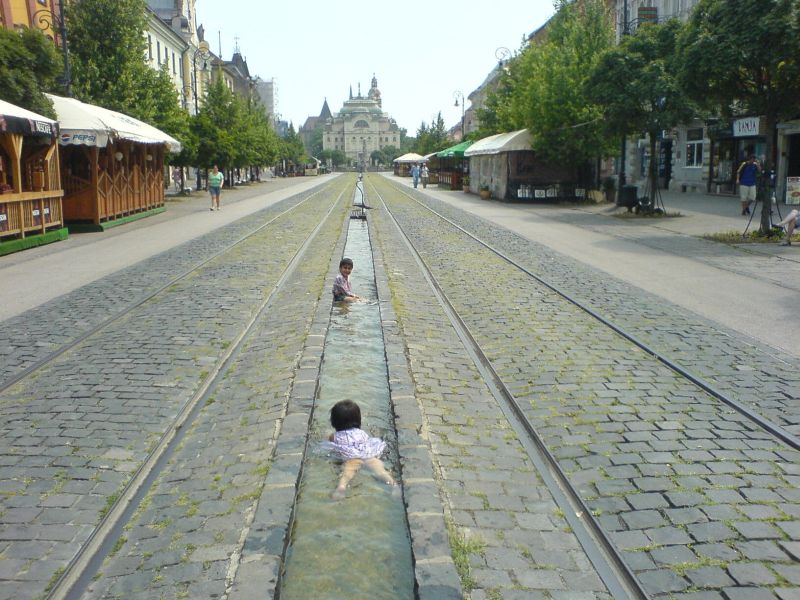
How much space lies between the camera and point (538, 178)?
3722 centimetres

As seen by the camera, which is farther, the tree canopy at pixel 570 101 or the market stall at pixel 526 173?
the market stall at pixel 526 173

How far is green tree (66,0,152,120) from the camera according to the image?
32.7 m

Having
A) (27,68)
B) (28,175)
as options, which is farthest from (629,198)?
(27,68)

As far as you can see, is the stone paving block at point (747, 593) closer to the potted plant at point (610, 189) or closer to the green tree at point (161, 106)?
the potted plant at point (610, 189)

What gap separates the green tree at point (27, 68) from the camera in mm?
20609

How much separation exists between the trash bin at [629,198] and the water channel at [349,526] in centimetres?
2205

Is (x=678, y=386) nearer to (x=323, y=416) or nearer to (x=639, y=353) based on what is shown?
(x=639, y=353)

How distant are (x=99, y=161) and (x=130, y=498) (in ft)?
72.8

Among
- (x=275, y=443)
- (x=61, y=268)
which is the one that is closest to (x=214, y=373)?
(x=275, y=443)

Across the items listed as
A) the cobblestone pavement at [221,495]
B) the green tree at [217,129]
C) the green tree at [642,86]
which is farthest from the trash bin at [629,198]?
the green tree at [217,129]

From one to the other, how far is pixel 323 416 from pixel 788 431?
3.63m

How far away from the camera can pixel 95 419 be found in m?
6.21

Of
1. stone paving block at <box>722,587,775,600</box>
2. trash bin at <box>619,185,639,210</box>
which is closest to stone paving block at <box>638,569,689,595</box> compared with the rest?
stone paving block at <box>722,587,775,600</box>

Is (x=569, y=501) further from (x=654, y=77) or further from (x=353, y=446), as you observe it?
(x=654, y=77)
